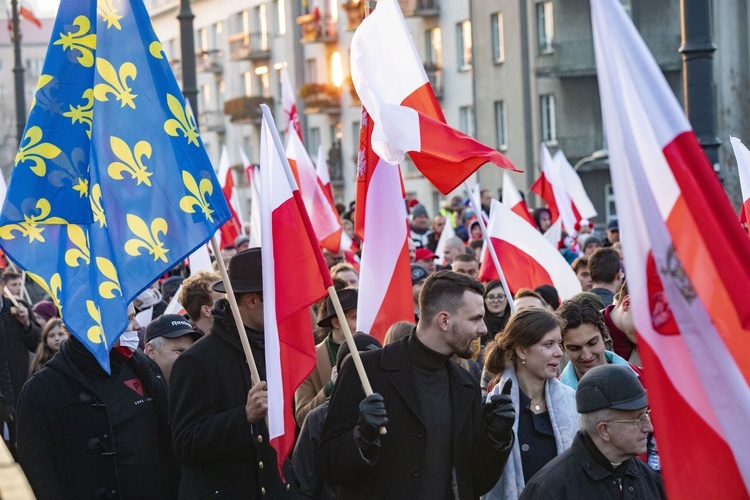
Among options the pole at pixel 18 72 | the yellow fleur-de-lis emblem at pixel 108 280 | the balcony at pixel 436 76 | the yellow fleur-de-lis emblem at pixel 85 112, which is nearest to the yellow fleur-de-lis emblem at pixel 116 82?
the yellow fleur-de-lis emblem at pixel 85 112

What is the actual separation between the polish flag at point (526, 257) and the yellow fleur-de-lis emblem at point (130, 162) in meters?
4.92

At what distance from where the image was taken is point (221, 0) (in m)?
63.6

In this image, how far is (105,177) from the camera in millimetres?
6246

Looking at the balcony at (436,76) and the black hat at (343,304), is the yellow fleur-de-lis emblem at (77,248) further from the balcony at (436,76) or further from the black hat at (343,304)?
the balcony at (436,76)

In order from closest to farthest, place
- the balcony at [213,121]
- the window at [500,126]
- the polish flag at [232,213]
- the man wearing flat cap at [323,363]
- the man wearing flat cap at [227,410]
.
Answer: the man wearing flat cap at [227,410] < the man wearing flat cap at [323,363] < the polish flag at [232,213] < the window at [500,126] < the balcony at [213,121]

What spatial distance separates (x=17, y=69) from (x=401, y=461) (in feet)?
64.8

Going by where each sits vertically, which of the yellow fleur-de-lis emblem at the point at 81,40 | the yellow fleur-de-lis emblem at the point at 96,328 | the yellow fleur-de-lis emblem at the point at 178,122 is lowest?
the yellow fleur-de-lis emblem at the point at 96,328

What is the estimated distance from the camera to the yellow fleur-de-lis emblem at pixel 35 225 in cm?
632

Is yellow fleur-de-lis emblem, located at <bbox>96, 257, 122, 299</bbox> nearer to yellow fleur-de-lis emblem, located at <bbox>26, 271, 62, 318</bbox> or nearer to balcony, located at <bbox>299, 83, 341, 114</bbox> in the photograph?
yellow fleur-de-lis emblem, located at <bbox>26, 271, 62, 318</bbox>

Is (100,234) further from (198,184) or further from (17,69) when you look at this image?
(17,69)

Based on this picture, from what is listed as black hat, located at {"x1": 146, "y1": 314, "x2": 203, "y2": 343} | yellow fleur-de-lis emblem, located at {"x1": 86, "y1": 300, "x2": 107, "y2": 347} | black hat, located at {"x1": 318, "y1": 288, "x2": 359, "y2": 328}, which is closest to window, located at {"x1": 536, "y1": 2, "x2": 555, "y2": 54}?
black hat, located at {"x1": 318, "y1": 288, "x2": 359, "y2": 328}

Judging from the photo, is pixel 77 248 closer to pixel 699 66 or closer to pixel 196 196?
pixel 196 196

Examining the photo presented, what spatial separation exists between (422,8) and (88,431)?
38.6m

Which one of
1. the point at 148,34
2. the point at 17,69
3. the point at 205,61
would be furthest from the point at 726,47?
the point at 205,61
